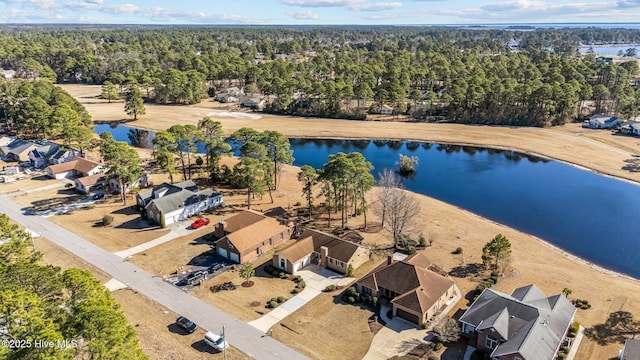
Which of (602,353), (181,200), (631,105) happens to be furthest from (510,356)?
(631,105)

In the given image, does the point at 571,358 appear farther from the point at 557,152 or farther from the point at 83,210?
the point at 557,152

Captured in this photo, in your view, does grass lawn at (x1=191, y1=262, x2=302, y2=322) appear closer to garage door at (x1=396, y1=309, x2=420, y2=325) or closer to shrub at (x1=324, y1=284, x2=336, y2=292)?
shrub at (x1=324, y1=284, x2=336, y2=292)

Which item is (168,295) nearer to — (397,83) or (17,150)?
(17,150)

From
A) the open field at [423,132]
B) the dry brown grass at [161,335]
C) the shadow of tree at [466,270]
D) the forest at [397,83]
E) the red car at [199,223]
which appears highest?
the forest at [397,83]

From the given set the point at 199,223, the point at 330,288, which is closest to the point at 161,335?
the point at 330,288

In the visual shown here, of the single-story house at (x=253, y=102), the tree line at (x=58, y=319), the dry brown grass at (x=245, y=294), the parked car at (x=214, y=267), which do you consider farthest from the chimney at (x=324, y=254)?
the single-story house at (x=253, y=102)

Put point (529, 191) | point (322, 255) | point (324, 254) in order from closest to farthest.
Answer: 1. point (324, 254)
2. point (322, 255)
3. point (529, 191)

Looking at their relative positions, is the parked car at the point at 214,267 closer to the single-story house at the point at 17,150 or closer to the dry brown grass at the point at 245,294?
the dry brown grass at the point at 245,294

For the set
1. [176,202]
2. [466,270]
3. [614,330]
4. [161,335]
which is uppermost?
[176,202]
